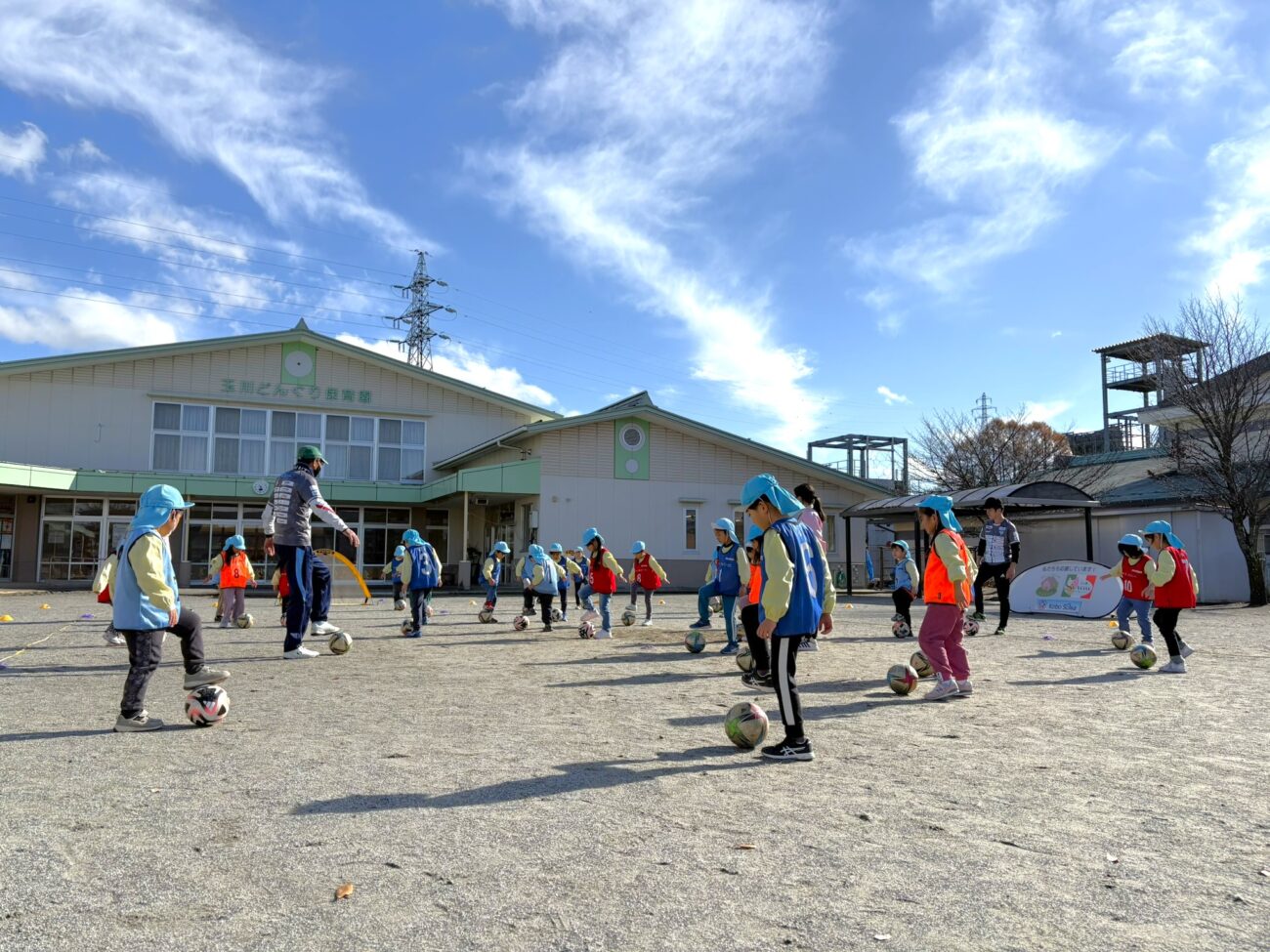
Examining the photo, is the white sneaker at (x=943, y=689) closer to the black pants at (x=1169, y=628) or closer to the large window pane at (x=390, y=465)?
the black pants at (x=1169, y=628)

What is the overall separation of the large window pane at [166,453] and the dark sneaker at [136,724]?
96.0 feet

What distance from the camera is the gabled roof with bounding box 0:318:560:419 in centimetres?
3027

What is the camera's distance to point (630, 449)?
32.4 metres

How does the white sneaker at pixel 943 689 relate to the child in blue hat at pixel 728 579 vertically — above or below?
below

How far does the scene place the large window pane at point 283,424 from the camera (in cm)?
3347

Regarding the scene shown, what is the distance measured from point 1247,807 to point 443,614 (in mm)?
15798

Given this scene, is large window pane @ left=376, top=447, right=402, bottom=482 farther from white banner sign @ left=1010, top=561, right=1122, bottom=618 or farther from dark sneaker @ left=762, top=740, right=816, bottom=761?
dark sneaker @ left=762, top=740, right=816, bottom=761

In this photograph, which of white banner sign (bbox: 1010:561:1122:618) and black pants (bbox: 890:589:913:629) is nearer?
black pants (bbox: 890:589:913:629)

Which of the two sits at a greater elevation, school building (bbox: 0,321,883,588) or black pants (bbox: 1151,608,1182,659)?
school building (bbox: 0,321,883,588)

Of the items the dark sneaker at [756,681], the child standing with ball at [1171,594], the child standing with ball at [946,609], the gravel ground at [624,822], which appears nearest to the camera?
the gravel ground at [624,822]

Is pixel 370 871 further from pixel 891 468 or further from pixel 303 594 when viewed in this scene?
pixel 891 468

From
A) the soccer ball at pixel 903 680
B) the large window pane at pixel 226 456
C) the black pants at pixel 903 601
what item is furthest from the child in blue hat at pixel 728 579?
the large window pane at pixel 226 456

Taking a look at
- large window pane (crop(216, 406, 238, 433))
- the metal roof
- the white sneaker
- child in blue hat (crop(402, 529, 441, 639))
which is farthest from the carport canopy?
large window pane (crop(216, 406, 238, 433))

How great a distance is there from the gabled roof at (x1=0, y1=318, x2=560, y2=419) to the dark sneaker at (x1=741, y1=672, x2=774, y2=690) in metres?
29.1
